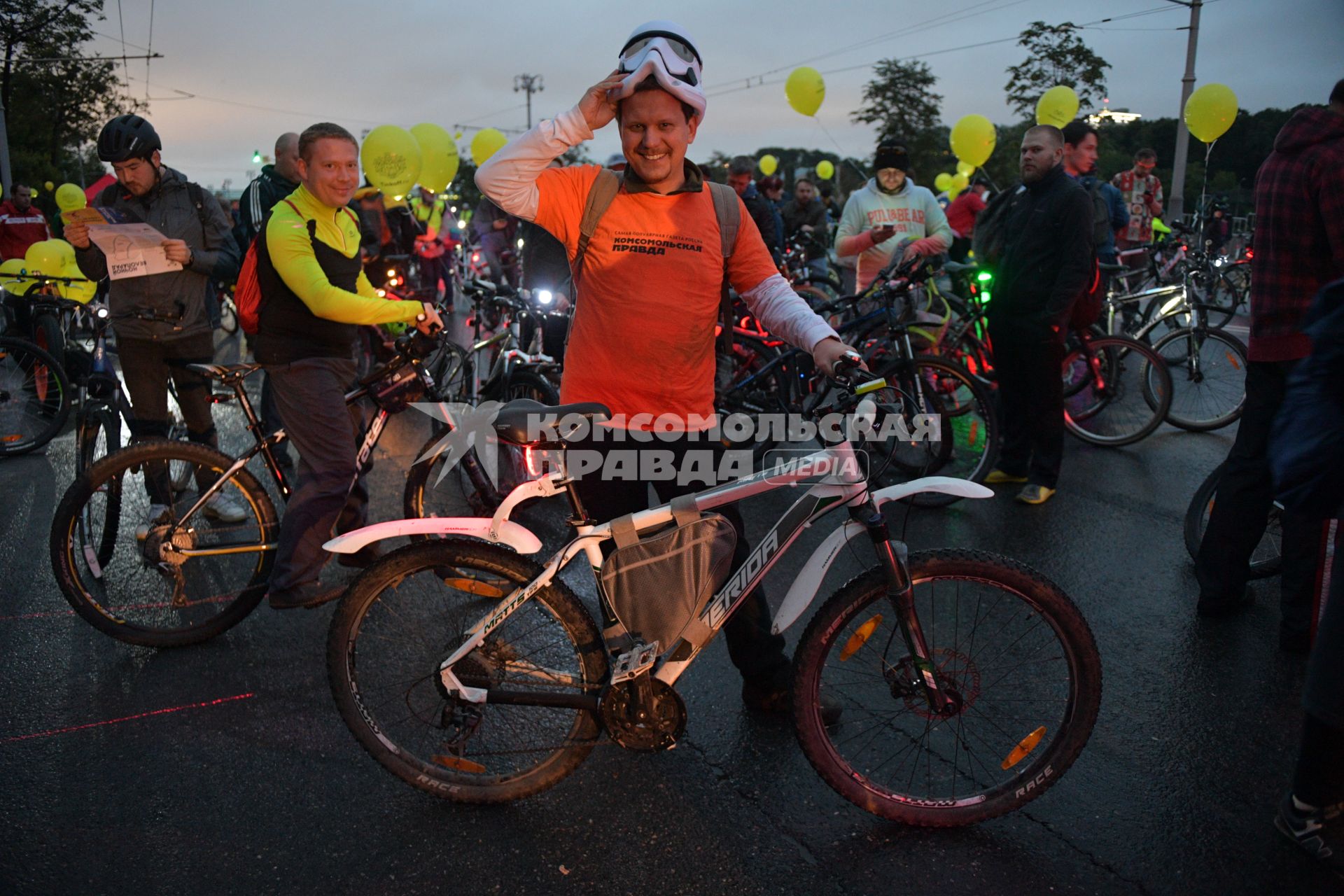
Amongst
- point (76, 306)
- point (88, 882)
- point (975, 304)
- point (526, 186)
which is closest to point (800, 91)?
point (975, 304)

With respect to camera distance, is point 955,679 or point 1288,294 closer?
point 955,679

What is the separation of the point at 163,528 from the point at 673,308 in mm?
2457

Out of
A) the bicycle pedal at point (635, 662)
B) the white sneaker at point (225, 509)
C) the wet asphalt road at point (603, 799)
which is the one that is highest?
the white sneaker at point (225, 509)

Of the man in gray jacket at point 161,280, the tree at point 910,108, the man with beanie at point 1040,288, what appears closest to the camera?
the man in gray jacket at point 161,280

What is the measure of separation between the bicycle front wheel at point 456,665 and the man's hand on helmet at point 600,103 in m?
1.24

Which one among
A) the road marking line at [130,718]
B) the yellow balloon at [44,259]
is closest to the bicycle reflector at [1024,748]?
the road marking line at [130,718]

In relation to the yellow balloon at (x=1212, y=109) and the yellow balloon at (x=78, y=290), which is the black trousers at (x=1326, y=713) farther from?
the yellow balloon at (x=1212, y=109)

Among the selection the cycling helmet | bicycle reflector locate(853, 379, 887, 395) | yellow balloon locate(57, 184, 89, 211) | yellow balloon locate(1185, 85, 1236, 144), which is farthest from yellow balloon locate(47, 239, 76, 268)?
yellow balloon locate(1185, 85, 1236, 144)

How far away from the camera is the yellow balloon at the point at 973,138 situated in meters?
10.4

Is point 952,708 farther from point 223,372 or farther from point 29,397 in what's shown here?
point 29,397

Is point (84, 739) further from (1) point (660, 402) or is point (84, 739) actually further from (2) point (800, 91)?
(2) point (800, 91)

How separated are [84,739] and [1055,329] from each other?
4.99 m

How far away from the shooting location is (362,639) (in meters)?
2.63

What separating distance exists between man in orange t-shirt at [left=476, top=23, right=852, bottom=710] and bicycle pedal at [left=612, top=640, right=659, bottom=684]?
0.42 meters
